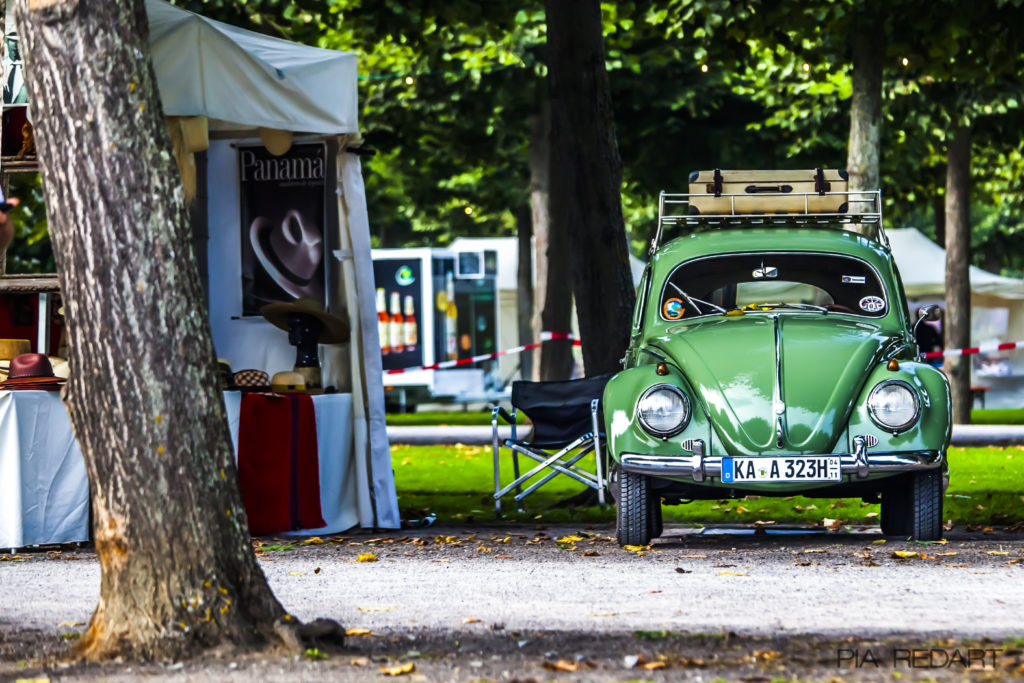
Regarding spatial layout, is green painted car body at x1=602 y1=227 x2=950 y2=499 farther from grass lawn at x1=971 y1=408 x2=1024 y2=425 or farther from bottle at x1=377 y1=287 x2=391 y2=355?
bottle at x1=377 y1=287 x2=391 y2=355

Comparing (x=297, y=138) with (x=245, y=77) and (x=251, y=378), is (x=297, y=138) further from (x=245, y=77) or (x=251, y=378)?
(x=251, y=378)

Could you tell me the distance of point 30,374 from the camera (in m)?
9.12

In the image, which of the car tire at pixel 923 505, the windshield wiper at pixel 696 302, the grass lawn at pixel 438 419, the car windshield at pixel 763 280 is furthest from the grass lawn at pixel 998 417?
the car tire at pixel 923 505

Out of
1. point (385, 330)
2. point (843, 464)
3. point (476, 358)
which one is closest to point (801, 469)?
point (843, 464)

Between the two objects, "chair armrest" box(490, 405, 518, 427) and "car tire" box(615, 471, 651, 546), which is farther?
"chair armrest" box(490, 405, 518, 427)

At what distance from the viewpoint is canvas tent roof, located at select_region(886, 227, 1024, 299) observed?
2734cm

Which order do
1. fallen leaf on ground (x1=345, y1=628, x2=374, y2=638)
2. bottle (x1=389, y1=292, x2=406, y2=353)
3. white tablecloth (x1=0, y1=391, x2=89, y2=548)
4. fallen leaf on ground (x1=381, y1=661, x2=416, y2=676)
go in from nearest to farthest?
fallen leaf on ground (x1=381, y1=661, x2=416, y2=676) → fallen leaf on ground (x1=345, y1=628, x2=374, y2=638) → white tablecloth (x1=0, y1=391, x2=89, y2=548) → bottle (x1=389, y1=292, x2=406, y2=353)

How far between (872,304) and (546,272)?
13.0 meters

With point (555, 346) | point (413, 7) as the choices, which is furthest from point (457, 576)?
point (555, 346)

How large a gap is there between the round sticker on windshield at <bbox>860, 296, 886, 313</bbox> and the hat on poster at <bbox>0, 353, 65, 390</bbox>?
476 centimetres

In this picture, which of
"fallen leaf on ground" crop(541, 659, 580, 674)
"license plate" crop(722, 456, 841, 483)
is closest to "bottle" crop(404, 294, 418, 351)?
"license plate" crop(722, 456, 841, 483)

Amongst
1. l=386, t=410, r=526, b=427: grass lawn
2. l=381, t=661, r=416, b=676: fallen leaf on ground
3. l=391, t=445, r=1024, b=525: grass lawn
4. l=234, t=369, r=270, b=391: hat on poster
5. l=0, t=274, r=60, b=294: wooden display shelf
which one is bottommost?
l=386, t=410, r=526, b=427: grass lawn

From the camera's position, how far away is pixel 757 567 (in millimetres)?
7664

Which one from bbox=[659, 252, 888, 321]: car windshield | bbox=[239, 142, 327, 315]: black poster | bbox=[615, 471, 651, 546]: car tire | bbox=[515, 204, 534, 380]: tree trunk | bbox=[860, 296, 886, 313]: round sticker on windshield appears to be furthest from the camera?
bbox=[515, 204, 534, 380]: tree trunk
